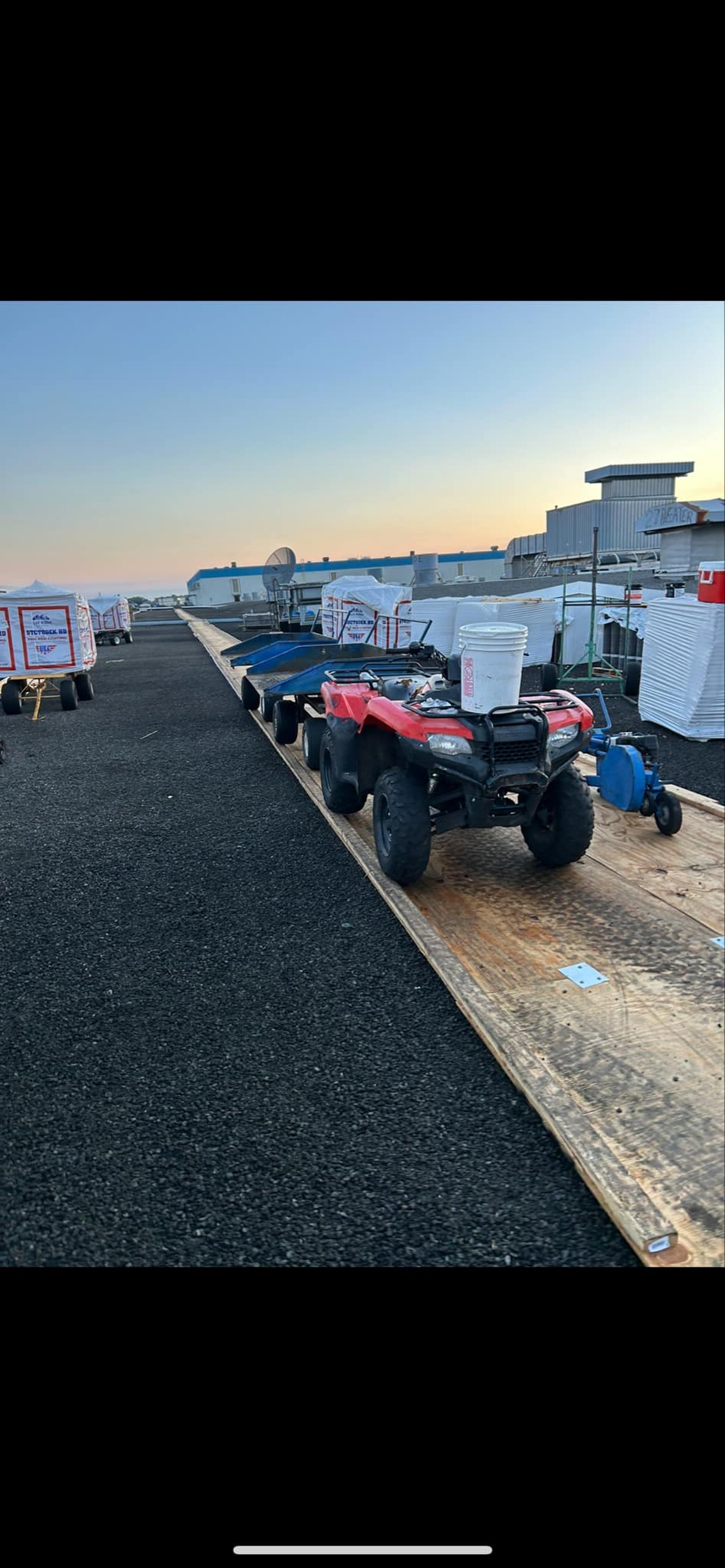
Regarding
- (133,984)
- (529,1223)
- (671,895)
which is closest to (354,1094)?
(529,1223)

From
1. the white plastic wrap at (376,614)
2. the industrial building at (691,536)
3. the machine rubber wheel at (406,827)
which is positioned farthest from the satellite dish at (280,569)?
the machine rubber wheel at (406,827)

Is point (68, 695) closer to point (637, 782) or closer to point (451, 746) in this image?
point (637, 782)

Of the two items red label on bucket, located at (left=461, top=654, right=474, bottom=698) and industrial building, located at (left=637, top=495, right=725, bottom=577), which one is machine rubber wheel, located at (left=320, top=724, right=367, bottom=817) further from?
industrial building, located at (left=637, top=495, right=725, bottom=577)

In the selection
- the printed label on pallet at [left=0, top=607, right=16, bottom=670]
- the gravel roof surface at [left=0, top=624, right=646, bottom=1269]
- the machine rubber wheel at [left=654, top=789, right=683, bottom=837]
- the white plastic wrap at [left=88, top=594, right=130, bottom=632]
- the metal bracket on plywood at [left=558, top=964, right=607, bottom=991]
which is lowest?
the gravel roof surface at [left=0, top=624, right=646, bottom=1269]

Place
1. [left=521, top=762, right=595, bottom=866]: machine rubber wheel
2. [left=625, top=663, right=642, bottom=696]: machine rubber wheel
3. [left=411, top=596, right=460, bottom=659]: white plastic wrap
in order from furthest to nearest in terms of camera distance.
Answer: [left=411, top=596, right=460, bottom=659]: white plastic wrap
[left=625, top=663, right=642, bottom=696]: machine rubber wheel
[left=521, top=762, right=595, bottom=866]: machine rubber wheel

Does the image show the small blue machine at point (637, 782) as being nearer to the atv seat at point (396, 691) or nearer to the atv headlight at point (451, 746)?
the atv seat at point (396, 691)

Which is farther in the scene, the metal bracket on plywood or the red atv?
the red atv

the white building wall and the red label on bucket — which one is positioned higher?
the white building wall

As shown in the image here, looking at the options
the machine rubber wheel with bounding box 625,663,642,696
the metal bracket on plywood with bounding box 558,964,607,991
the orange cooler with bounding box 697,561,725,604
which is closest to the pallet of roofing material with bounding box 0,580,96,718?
the machine rubber wheel with bounding box 625,663,642,696

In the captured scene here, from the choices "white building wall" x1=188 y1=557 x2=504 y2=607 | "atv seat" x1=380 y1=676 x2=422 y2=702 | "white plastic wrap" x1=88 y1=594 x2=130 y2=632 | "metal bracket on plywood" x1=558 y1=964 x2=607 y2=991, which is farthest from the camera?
"white building wall" x1=188 y1=557 x2=504 y2=607

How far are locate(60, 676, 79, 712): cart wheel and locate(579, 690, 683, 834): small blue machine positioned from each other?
10120 mm

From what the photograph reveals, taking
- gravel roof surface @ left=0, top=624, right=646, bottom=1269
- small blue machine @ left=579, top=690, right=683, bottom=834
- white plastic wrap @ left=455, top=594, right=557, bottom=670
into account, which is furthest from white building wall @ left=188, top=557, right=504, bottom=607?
gravel roof surface @ left=0, top=624, right=646, bottom=1269

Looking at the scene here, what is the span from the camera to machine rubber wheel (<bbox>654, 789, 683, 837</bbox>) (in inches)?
204
